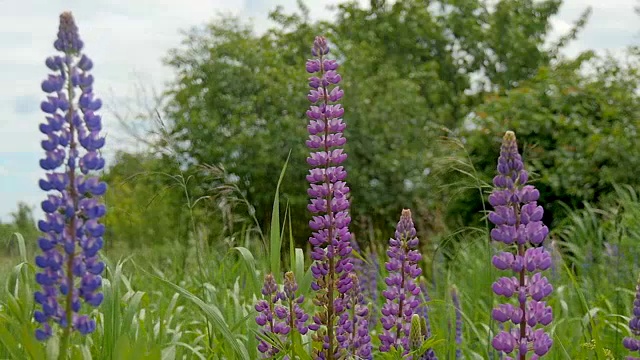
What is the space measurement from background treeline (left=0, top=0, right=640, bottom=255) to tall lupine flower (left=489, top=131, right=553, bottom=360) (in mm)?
7569

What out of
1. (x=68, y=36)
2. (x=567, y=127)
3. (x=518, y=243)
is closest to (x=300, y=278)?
(x=518, y=243)

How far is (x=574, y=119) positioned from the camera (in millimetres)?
16094

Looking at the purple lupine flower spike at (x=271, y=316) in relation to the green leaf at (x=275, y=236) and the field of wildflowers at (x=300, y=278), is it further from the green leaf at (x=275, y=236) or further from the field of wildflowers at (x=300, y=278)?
the green leaf at (x=275, y=236)

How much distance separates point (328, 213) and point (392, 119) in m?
19.1

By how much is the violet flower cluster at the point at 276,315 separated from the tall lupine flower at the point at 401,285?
35 centimetres

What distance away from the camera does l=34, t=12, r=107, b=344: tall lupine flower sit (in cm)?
219

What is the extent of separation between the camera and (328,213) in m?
3.28

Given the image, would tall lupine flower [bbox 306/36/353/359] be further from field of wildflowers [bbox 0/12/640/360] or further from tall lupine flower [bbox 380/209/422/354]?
tall lupine flower [bbox 380/209/422/354]

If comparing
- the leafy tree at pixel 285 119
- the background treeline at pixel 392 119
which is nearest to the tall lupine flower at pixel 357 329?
the background treeline at pixel 392 119

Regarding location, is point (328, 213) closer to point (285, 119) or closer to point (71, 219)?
point (71, 219)

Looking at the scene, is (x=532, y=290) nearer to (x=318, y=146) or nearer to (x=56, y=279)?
(x=318, y=146)

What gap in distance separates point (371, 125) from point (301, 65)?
2.51m

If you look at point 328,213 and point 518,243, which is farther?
point 328,213

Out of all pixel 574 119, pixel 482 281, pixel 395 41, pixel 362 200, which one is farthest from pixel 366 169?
pixel 482 281
